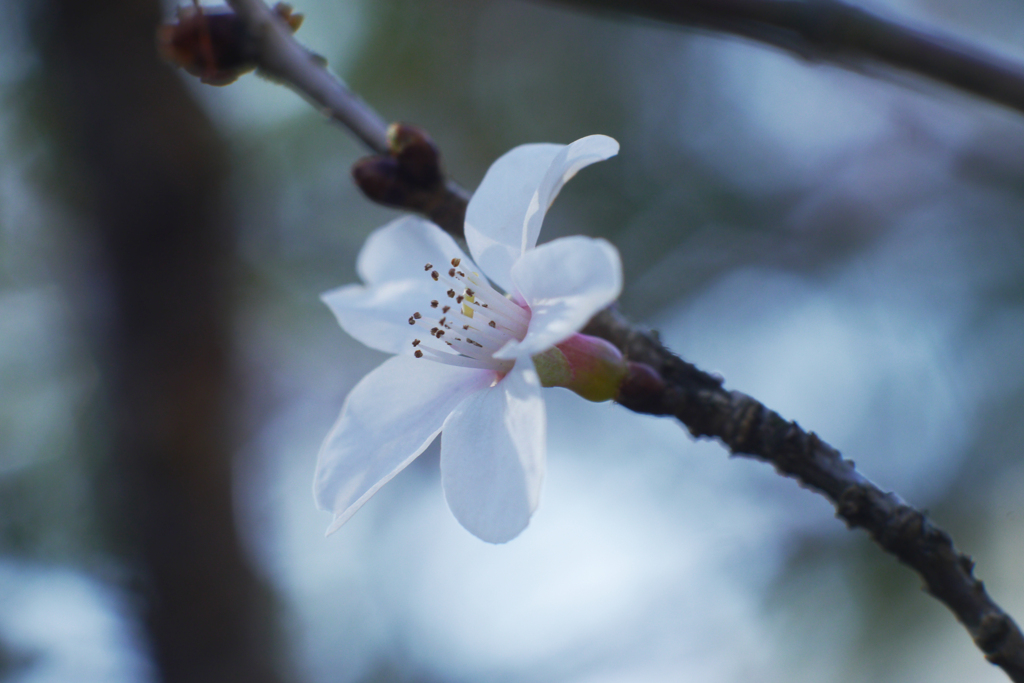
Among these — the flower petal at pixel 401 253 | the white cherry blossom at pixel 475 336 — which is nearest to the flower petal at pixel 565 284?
the white cherry blossom at pixel 475 336

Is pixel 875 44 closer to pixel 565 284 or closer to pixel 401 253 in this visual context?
pixel 565 284

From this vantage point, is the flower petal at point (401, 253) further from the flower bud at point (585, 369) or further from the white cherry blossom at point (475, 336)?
the flower bud at point (585, 369)

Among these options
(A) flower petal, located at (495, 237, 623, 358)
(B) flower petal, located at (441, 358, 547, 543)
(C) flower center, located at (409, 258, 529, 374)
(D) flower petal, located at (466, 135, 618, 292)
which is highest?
(D) flower petal, located at (466, 135, 618, 292)

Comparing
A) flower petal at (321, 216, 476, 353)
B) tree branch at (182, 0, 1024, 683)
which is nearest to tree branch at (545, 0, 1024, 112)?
tree branch at (182, 0, 1024, 683)

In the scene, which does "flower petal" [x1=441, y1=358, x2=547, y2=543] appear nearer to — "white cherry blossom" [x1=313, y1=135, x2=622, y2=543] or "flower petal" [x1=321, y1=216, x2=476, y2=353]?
"white cherry blossom" [x1=313, y1=135, x2=622, y2=543]

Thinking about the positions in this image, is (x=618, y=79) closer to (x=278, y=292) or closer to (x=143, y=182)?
(x=278, y=292)

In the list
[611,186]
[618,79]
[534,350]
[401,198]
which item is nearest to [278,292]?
[611,186]

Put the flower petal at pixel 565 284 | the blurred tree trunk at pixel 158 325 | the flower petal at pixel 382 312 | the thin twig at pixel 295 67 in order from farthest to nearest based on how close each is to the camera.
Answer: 1. the blurred tree trunk at pixel 158 325
2. the flower petal at pixel 382 312
3. the thin twig at pixel 295 67
4. the flower petal at pixel 565 284
